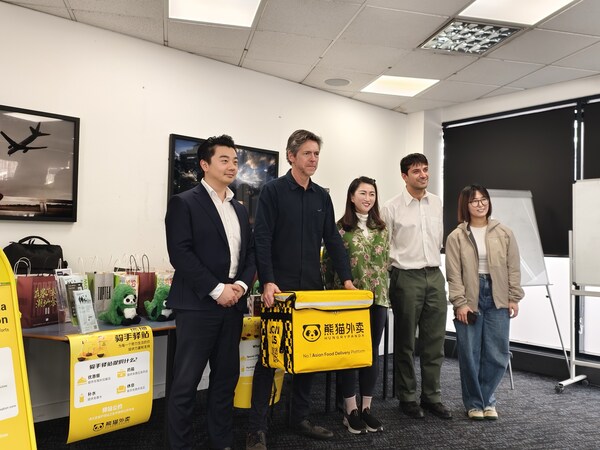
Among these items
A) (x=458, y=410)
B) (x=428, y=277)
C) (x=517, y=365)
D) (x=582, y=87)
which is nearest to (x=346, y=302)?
(x=428, y=277)

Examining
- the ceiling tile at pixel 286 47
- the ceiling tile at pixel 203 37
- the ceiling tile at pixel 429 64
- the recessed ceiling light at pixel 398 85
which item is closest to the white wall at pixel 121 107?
the ceiling tile at pixel 203 37

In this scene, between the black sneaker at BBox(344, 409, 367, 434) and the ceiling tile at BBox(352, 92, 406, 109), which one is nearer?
the black sneaker at BBox(344, 409, 367, 434)

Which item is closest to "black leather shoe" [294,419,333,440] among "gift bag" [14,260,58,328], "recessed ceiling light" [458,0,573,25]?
"gift bag" [14,260,58,328]

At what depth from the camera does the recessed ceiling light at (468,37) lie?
135 inches

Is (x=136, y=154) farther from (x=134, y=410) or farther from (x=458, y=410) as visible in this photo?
(x=458, y=410)

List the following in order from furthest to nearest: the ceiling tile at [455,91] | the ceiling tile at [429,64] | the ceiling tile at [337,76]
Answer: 1. the ceiling tile at [455,91]
2. the ceiling tile at [337,76]
3. the ceiling tile at [429,64]

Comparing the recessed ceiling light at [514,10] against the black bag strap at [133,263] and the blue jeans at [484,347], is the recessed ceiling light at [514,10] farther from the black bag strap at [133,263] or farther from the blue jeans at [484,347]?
the black bag strap at [133,263]

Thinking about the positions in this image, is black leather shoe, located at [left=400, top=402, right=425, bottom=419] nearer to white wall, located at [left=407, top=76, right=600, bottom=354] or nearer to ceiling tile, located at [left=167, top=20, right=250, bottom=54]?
white wall, located at [left=407, top=76, right=600, bottom=354]

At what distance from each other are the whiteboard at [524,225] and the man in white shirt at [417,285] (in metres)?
1.51

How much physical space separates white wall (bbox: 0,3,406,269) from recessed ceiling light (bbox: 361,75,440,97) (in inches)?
38.1

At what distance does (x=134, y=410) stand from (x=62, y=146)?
6.17 ft

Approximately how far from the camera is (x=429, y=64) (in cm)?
413

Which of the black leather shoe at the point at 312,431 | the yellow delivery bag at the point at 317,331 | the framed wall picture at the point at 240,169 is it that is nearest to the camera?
the yellow delivery bag at the point at 317,331

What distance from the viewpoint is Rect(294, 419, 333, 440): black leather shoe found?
8.41 feet
